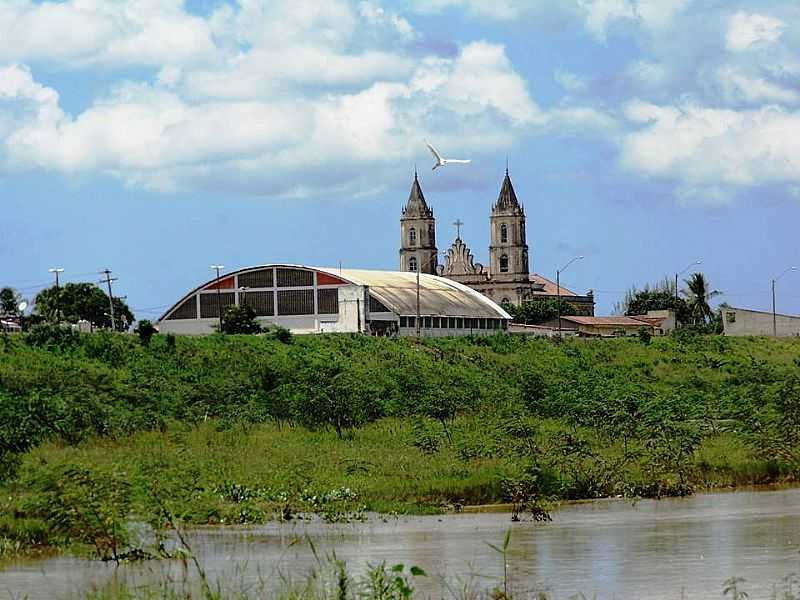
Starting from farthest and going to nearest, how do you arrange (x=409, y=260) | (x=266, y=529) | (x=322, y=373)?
(x=409, y=260) → (x=322, y=373) → (x=266, y=529)

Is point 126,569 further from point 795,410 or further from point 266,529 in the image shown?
point 795,410

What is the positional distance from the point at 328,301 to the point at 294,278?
262 cm

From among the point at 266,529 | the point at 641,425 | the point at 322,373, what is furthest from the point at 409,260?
the point at 266,529

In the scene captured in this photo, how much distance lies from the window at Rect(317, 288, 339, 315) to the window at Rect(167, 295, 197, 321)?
27.7ft

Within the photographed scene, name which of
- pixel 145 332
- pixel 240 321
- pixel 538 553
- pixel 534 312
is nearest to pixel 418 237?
pixel 534 312

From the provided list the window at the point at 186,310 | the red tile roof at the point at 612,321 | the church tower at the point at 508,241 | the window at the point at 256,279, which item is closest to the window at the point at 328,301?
the window at the point at 256,279

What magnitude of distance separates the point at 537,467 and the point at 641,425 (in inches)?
427

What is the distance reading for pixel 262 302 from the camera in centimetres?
9425

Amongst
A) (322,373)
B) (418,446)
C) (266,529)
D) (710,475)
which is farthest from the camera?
(322,373)

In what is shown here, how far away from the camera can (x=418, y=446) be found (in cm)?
3756

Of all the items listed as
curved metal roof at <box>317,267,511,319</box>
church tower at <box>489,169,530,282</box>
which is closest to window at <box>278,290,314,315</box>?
curved metal roof at <box>317,267,511,319</box>

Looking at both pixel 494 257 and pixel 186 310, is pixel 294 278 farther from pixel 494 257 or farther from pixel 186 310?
pixel 494 257

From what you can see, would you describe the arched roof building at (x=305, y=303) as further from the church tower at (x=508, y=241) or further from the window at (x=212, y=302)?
the church tower at (x=508, y=241)

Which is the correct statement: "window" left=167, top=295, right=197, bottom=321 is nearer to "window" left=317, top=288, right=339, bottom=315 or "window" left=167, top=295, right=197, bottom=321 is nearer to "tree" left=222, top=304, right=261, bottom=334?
"window" left=317, top=288, right=339, bottom=315
